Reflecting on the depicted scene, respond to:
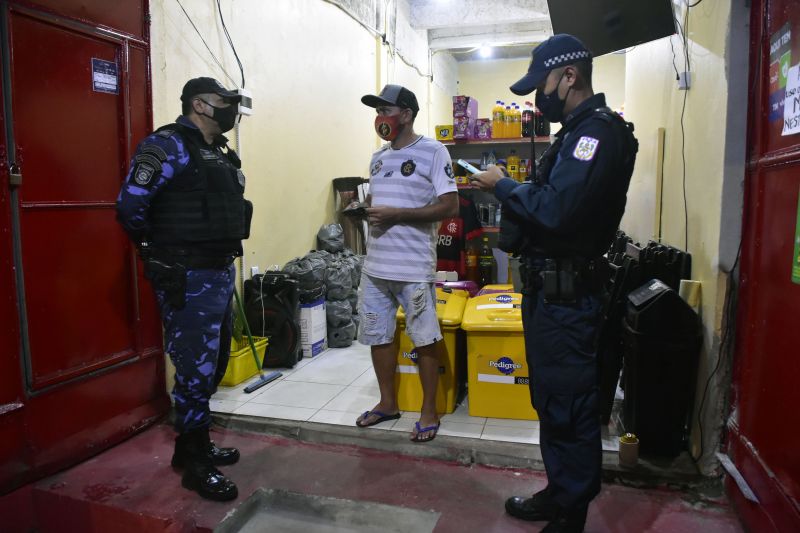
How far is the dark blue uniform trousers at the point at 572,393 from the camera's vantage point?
1.88 metres

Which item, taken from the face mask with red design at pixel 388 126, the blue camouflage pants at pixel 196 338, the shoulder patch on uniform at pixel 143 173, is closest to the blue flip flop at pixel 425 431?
the blue camouflage pants at pixel 196 338

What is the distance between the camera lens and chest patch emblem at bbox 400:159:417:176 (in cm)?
269

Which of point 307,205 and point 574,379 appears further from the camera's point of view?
point 307,205

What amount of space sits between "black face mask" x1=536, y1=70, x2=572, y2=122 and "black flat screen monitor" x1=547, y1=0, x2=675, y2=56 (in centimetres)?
116

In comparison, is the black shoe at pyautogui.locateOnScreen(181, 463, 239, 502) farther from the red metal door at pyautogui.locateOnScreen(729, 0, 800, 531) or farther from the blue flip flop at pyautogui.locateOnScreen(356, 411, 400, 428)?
the red metal door at pyautogui.locateOnScreen(729, 0, 800, 531)

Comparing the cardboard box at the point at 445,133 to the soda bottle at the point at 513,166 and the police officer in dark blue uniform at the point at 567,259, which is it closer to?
the soda bottle at the point at 513,166

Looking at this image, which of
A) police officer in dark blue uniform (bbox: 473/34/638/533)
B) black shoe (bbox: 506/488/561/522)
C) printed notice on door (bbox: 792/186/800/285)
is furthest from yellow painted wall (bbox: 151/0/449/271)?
printed notice on door (bbox: 792/186/800/285)

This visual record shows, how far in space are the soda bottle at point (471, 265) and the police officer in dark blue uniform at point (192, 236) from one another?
9.24 feet

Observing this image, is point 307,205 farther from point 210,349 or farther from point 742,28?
point 742,28

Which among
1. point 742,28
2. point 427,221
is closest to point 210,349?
point 427,221

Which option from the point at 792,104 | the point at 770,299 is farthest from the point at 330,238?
the point at 792,104

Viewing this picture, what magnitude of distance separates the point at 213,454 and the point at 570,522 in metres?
1.58

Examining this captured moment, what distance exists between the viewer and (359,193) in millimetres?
5484

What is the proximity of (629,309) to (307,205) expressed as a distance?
9.87 feet
